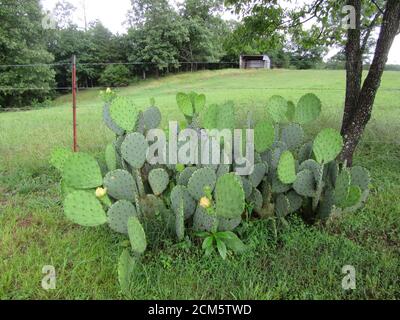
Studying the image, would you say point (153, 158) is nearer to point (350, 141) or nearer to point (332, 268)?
point (332, 268)

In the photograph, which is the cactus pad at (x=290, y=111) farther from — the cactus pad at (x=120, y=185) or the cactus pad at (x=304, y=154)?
the cactus pad at (x=120, y=185)

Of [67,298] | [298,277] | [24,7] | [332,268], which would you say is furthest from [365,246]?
[24,7]

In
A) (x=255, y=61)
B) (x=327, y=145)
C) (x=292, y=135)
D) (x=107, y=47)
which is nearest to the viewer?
(x=327, y=145)

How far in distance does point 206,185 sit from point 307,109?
1155 mm

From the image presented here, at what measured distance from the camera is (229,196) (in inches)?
86.0

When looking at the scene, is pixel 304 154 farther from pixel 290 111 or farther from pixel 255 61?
pixel 255 61

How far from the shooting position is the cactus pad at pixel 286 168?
96.2 inches

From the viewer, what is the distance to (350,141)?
3.86 m

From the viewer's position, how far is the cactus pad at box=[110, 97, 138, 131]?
257cm

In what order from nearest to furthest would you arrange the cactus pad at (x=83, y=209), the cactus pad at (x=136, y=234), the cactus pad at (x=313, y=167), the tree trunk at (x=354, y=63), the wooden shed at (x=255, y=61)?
the cactus pad at (x=136, y=234)
the cactus pad at (x=83, y=209)
the cactus pad at (x=313, y=167)
the tree trunk at (x=354, y=63)
the wooden shed at (x=255, y=61)

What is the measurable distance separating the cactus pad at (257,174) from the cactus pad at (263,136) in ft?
0.42

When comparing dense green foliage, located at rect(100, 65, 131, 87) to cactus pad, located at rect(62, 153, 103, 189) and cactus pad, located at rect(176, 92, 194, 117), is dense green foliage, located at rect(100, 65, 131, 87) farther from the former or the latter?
cactus pad, located at rect(62, 153, 103, 189)

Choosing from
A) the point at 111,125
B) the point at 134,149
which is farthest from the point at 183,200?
the point at 111,125

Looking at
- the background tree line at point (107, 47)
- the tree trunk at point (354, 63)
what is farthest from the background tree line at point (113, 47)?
the tree trunk at point (354, 63)
